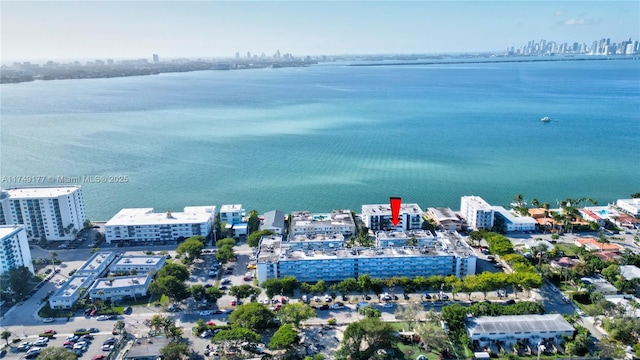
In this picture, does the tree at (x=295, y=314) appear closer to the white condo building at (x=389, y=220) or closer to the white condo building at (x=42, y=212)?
the white condo building at (x=389, y=220)

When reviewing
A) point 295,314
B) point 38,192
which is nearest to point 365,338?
point 295,314

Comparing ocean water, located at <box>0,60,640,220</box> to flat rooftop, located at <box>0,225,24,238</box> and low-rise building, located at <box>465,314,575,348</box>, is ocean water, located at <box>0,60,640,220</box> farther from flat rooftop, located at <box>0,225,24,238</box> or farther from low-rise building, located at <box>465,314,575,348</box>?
low-rise building, located at <box>465,314,575,348</box>

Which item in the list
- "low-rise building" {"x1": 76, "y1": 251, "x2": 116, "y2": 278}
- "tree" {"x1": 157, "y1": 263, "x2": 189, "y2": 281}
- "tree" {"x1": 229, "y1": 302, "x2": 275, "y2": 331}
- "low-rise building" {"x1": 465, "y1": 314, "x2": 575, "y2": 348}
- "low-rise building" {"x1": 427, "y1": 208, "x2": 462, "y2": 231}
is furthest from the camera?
Answer: "low-rise building" {"x1": 427, "y1": 208, "x2": 462, "y2": 231}

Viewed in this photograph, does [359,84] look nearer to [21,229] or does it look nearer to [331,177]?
[331,177]

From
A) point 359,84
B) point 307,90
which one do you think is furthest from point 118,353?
point 359,84

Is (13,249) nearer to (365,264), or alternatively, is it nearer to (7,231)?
(7,231)

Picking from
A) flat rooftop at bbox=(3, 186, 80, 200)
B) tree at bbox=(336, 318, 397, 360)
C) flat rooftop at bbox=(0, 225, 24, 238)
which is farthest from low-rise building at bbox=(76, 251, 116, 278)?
tree at bbox=(336, 318, 397, 360)
